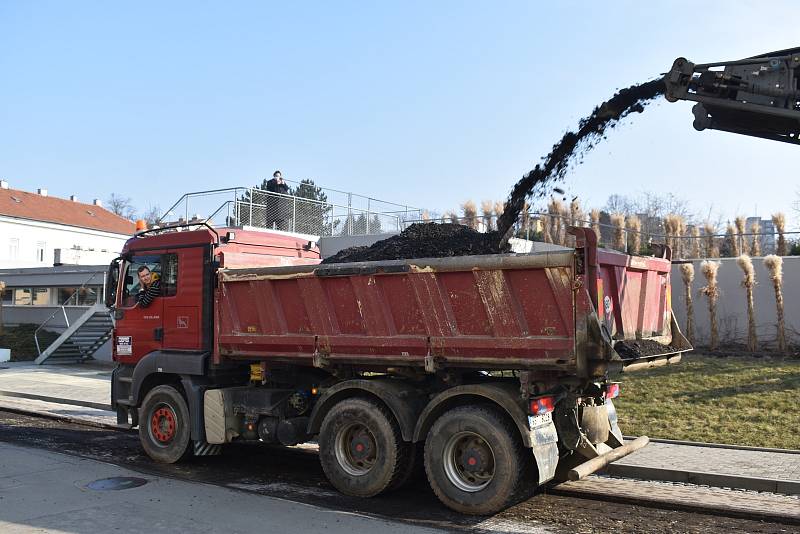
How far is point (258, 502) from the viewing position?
749cm

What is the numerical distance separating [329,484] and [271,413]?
113cm

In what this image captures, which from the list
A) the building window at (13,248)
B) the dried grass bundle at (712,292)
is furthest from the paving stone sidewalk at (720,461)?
the building window at (13,248)

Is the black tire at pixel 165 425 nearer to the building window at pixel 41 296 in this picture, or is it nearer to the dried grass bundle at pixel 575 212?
the dried grass bundle at pixel 575 212

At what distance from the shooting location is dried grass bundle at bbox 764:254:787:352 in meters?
15.6

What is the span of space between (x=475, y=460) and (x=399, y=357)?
1.33 meters

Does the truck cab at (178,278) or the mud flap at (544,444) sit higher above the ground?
the truck cab at (178,278)

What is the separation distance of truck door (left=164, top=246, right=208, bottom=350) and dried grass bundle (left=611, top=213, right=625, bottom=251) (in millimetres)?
15486

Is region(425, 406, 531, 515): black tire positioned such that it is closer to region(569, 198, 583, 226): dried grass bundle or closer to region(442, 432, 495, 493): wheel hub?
region(442, 432, 495, 493): wheel hub

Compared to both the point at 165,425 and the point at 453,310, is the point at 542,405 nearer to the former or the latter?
the point at 453,310

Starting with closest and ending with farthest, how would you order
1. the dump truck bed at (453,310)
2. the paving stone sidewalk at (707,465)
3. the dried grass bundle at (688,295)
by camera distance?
the dump truck bed at (453,310) → the paving stone sidewalk at (707,465) → the dried grass bundle at (688,295)

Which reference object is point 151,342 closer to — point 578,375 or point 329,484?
point 329,484

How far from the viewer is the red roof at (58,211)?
176ft

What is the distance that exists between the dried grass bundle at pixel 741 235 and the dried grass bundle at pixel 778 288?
15.8 ft

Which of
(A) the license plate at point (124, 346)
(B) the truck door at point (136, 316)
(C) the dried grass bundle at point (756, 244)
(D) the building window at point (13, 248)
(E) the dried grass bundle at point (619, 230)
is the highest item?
(D) the building window at point (13, 248)
